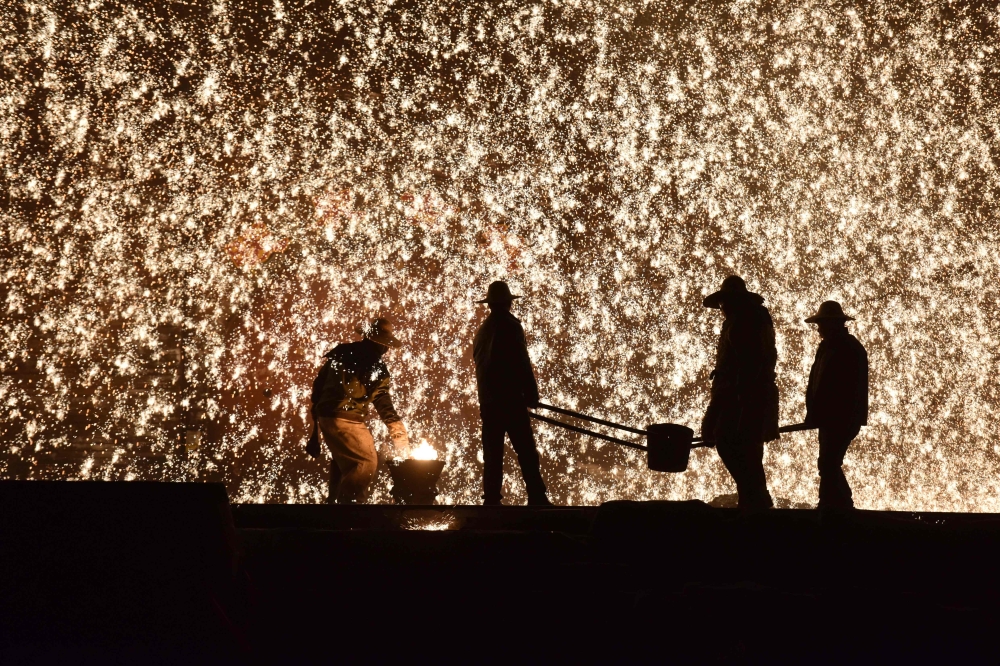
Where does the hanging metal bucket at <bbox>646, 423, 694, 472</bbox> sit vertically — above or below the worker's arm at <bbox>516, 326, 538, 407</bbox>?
below

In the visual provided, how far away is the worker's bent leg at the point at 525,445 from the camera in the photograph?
5.26 metres

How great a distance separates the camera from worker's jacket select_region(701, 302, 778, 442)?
481 cm

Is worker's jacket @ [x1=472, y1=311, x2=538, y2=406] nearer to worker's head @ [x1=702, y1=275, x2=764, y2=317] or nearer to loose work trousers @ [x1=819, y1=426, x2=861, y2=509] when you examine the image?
worker's head @ [x1=702, y1=275, x2=764, y2=317]

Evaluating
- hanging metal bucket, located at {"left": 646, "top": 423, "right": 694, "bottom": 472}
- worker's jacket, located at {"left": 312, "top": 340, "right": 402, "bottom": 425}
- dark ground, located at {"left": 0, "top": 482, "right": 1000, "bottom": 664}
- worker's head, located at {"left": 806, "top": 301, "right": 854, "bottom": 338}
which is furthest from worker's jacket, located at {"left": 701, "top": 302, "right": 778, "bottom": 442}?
worker's jacket, located at {"left": 312, "top": 340, "right": 402, "bottom": 425}

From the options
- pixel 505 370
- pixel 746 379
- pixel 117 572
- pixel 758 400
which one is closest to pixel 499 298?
pixel 505 370

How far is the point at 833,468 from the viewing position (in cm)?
493

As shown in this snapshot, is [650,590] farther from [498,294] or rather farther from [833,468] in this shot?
[498,294]

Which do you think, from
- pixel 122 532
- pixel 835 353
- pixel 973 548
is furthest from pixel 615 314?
pixel 122 532

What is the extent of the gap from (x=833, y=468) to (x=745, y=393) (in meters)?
0.78

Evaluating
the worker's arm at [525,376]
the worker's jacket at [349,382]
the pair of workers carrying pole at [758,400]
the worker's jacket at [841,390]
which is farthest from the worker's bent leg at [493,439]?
the worker's jacket at [841,390]

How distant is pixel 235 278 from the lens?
12.1m

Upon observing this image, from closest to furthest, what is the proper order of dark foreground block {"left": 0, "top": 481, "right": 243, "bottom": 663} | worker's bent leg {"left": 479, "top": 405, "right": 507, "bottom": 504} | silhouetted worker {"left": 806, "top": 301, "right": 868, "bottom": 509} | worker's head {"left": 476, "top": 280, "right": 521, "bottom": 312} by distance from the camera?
dark foreground block {"left": 0, "top": 481, "right": 243, "bottom": 663}
silhouetted worker {"left": 806, "top": 301, "right": 868, "bottom": 509}
worker's bent leg {"left": 479, "top": 405, "right": 507, "bottom": 504}
worker's head {"left": 476, "top": 280, "right": 521, "bottom": 312}

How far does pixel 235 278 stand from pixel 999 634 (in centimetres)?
1154

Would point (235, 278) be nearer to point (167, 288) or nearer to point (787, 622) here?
point (167, 288)
